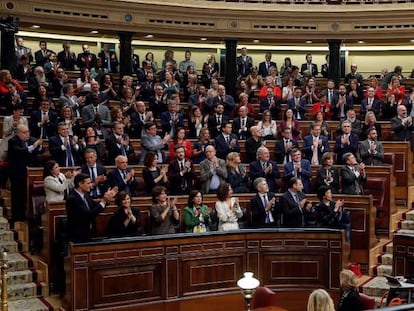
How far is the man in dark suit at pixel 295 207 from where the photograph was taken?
7.71 meters

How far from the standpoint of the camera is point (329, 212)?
7.72 m

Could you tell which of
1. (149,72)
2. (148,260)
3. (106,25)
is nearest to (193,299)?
(148,260)

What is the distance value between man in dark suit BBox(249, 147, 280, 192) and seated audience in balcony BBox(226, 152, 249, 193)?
139 millimetres

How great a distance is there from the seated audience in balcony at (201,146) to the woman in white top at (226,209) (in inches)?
53.1

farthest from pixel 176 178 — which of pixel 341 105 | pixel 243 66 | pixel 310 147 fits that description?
pixel 243 66

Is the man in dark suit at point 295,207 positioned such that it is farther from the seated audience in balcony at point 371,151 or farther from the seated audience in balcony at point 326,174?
the seated audience in balcony at point 371,151

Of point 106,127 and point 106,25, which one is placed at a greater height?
point 106,25

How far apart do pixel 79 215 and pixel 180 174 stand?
1.79 m

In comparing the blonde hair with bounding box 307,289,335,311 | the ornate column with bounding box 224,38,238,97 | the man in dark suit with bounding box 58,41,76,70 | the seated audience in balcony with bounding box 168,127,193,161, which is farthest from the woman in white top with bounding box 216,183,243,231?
the ornate column with bounding box 224,38,238,97

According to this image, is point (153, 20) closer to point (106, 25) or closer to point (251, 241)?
point (106, 25)

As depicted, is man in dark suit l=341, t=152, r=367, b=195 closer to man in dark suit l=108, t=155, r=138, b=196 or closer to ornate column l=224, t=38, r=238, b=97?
man in dark suit l=108, t=155, r=138, b=196

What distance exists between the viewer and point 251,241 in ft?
24.1

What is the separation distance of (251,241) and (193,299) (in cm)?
86

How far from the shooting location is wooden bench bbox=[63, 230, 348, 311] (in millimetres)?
6512
